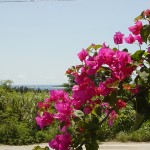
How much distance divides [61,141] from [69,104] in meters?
0.20

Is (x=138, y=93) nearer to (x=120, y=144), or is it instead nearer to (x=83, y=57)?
(x=83, y=57)

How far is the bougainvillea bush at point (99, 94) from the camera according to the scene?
1.82m

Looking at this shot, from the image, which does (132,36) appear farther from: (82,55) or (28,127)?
(28,127)

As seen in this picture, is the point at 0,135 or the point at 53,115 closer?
the point at 53,115

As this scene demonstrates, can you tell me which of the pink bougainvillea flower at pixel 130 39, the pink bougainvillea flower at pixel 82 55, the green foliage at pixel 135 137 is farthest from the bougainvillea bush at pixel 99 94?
the green foliage at pixel 135 137

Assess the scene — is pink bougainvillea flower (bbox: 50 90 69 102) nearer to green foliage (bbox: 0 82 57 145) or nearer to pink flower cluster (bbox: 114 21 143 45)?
pink flower cluster (bbox: 114 21 143 45)

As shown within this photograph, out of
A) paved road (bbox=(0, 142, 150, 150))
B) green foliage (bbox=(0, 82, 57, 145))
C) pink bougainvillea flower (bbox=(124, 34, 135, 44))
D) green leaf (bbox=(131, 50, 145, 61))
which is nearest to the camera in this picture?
green leaf (bbox=(131, 50, 145, 61))

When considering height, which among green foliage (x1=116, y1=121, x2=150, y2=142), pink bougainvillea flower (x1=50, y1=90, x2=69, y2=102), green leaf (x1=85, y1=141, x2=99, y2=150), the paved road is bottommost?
the paved road

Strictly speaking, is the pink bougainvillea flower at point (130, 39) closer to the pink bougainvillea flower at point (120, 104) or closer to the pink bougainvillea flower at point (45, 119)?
the pink bougainvillea flower at point (120, 104)

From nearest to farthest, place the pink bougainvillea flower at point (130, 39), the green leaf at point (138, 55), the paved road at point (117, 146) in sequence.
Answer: the green leaf at point (138, 55), the pink bougainvillea flower at point (130, 39), the paved road at point (117, 146)

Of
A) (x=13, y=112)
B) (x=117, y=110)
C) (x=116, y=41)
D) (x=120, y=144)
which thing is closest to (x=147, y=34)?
(x=116, y=41)

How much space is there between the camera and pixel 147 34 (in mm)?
1886

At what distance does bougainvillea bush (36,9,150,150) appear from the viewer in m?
1.82

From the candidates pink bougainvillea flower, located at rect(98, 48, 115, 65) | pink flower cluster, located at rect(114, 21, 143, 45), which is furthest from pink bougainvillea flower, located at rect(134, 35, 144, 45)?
pink bougainvillea flower, located at rect(98, 48, 115, 65)
